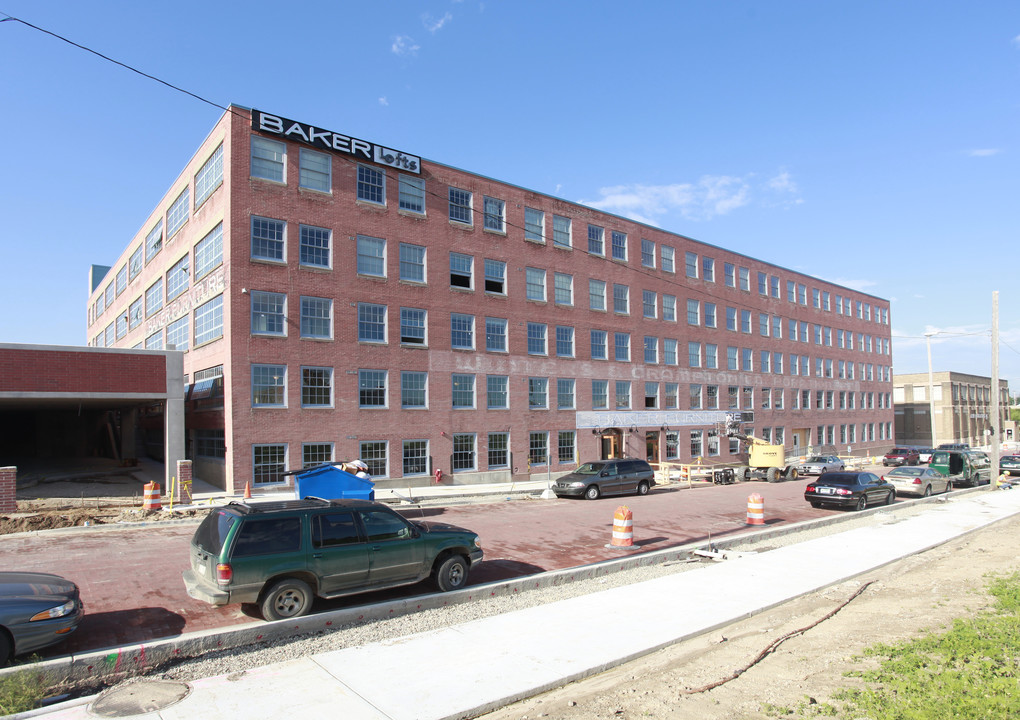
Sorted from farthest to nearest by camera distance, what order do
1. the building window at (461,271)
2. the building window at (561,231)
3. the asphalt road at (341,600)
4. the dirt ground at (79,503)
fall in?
the building window at (561,231) < the building window at (461,271) < the dirt ground at (79,503) < the asphalt road at (341,600)

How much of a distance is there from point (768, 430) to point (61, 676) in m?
53.6

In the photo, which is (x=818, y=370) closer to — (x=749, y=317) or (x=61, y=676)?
(x=749, y=317)

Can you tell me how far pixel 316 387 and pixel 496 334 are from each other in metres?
10.5

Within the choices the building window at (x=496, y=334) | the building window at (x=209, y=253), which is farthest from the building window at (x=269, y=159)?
the building window at (x=496, y=334)

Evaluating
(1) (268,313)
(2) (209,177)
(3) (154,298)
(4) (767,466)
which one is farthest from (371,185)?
(4) (767,466)

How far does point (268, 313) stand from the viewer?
27.5 metres

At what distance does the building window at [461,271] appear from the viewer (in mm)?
33562

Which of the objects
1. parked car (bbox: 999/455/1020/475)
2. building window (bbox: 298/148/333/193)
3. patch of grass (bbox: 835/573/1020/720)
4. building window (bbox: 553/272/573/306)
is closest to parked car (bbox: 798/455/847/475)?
parked car (bbox: 999/455/1020/475)

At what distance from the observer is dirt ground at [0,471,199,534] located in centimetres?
1734

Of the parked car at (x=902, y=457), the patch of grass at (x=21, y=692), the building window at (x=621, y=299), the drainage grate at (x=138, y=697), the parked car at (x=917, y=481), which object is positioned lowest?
the parked car at (x=902, y=457)

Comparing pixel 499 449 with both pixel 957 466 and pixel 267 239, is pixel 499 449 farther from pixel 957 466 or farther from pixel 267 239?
pixel 957 466

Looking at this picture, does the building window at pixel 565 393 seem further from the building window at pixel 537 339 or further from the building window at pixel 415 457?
the building window at pixel 415 457

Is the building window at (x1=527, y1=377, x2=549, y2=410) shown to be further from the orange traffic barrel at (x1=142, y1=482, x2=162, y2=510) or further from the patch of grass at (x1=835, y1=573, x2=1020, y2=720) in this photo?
the patch of grass at (x1=835, y1=573, x2=1020, y2=720)

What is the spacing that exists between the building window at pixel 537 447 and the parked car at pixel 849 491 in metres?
15.7
